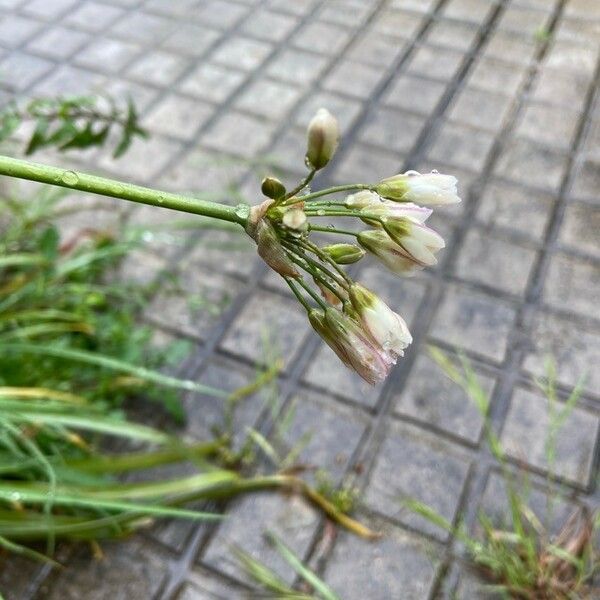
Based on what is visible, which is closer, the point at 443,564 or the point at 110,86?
the point at 443,564

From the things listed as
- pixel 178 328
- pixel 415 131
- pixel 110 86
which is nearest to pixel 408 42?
pixel 415 131

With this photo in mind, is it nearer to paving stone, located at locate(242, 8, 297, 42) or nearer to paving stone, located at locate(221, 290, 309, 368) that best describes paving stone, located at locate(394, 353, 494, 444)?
paving stone, located at locate(221, 290, 309, 368)

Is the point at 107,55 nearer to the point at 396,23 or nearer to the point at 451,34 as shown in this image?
the point at 396,23

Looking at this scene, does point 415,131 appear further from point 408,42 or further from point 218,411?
point 218,411

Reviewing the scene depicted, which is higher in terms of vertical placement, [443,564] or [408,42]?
[408,42]

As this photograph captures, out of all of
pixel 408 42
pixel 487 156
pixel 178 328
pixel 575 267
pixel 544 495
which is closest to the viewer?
pixel 544 495

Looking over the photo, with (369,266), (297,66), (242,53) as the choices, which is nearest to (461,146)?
(369,266)

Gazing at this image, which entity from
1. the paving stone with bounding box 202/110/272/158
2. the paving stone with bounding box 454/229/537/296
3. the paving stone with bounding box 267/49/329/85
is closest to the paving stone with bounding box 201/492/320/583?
the paving stone with bounding box 454/229/537/296
